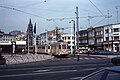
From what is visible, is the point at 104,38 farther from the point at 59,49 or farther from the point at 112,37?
the point at 59,49

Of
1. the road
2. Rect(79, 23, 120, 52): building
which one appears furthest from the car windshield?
Rect(79, 23, 120, 52): building

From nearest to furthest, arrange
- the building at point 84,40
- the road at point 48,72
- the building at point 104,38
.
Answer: the road at point 48,72 < the building at point 104,38 < the building at point 84,40

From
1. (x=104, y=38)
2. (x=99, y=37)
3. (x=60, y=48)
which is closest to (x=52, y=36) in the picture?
(x=99, y=37)

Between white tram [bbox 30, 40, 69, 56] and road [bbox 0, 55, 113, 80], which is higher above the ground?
white tram [bbox 30, 40, 69, 56]

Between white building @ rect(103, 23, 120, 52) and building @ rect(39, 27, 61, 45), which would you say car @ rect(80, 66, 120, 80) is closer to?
building @ rect(39, 27, 61, 45)

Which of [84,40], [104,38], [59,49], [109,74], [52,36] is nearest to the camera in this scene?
[109,74]

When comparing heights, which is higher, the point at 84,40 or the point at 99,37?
the point at 99,37

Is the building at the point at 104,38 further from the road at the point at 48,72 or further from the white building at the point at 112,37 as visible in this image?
the road at the point at 48,72

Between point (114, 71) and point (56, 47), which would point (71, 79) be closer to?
point (114, 71)

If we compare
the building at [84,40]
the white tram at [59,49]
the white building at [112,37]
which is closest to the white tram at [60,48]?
the white tram at [59,49]

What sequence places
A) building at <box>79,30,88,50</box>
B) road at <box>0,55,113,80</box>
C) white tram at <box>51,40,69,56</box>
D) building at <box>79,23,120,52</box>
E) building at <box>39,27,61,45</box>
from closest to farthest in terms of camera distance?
road at <box>0,55,113,80</box>
white tram at <box>51,40,69,56</box>
building at <box>39,27,61,45</box>
building at <box>79,23,120,52</box>
building at <box>79,30,88,50</box>

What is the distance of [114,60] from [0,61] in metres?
15.6

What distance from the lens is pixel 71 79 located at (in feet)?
51.1

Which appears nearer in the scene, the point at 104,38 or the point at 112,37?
the point at 112,37
